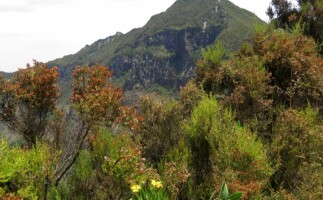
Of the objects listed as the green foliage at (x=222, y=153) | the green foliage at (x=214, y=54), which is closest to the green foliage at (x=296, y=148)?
the green foliage at (x=222, y=153)

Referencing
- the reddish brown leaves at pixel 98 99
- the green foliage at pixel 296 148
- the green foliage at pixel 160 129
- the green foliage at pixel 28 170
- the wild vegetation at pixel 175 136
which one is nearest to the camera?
the green foliage at pixel 28 170

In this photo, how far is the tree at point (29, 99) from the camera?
43.2 ft

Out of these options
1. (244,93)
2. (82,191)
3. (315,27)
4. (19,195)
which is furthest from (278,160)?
(315,27)

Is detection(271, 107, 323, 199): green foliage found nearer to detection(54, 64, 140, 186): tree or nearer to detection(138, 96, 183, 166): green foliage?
detection(138, 96, 183, 166): green foliage

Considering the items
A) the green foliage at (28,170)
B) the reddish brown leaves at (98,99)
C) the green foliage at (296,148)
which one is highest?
the reddish brown leaves at (98,99)

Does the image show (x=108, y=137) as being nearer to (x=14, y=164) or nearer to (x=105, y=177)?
(x=105, y=177)

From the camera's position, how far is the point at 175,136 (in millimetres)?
15695

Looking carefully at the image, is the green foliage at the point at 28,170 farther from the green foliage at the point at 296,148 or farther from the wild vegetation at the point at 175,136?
the green foliage at the point at 296,148

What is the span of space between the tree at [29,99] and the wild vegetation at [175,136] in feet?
0.13

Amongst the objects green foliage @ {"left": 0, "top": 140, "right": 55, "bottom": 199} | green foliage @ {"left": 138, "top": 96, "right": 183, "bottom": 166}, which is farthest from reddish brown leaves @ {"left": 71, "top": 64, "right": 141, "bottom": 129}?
green foliage @ {"left": 0, "top": 140, "right": 55, "bottom": 199}

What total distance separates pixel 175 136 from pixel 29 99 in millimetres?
6342

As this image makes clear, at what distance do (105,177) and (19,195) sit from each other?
2615 mm

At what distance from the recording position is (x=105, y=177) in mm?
11219

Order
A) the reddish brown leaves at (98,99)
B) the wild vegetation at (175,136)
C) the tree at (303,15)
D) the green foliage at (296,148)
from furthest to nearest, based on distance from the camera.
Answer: the tree at (303,15), the reddish brown leaves at (98,99), the green foliage at (296,148), the wild vegetation at (175,136)
